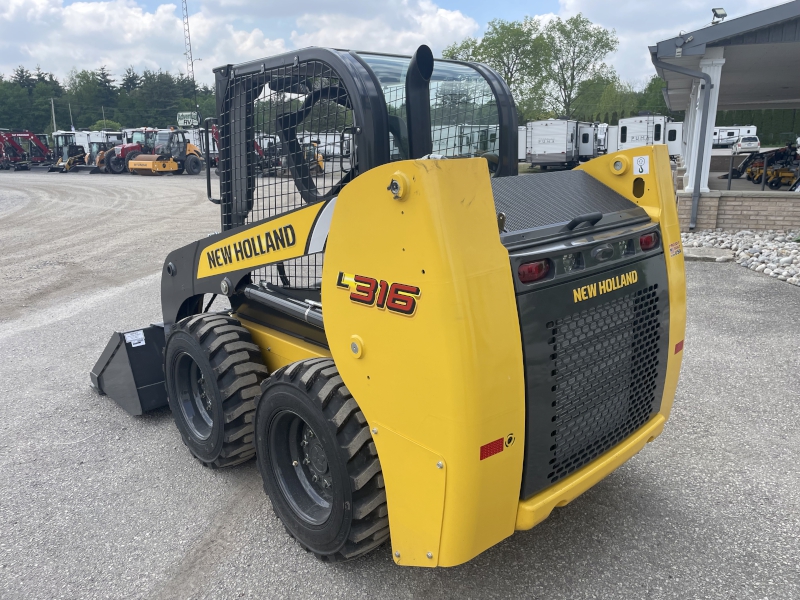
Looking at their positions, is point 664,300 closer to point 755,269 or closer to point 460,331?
point 460,331

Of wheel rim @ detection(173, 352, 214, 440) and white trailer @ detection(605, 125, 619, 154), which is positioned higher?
white trailer @ detection(605, 125, 619, 154)

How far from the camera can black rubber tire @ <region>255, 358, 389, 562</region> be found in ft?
8.35

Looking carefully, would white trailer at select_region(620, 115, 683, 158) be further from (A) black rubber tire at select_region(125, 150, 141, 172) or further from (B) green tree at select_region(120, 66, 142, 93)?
(B) green tree at select_region(120, 66, 142, 93)

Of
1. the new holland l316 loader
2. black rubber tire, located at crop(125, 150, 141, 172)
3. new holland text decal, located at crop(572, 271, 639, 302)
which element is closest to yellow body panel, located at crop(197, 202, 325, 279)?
the new holland l316 loader

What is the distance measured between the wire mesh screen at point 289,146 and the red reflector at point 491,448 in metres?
1.36

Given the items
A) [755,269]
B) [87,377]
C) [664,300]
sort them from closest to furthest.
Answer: [664,300], [87,377], [755,269]

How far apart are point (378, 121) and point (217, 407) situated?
185 cm

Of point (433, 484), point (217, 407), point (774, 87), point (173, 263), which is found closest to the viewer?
point (433, 484)

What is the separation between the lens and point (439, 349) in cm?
211

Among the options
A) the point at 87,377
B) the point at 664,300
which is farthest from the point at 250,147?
the point at 87,377

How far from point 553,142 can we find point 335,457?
31.6 metres

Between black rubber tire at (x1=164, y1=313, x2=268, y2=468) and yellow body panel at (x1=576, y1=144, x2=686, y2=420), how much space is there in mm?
2216

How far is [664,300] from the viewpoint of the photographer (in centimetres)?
299

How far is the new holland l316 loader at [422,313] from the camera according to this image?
7.09 feet
